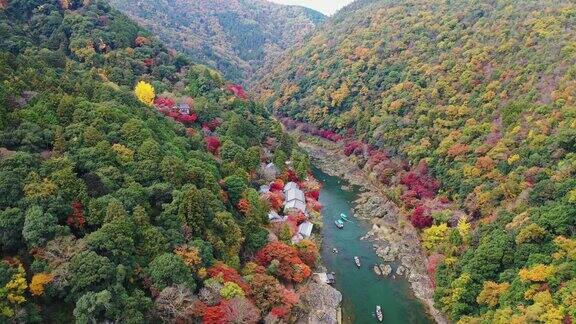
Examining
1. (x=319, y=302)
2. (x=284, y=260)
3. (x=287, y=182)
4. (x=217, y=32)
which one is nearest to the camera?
(x=319, y=302)

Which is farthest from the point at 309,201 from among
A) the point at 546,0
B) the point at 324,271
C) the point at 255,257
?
the point at 546,0

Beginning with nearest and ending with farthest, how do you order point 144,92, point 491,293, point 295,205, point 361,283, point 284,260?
1. point 491,293
2. point 284,260
3. point 361,283
4. point 295,205
5. point 144,92

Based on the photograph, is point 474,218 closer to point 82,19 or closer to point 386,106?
point 386,106

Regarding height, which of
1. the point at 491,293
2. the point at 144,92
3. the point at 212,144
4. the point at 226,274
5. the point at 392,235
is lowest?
the point at 392,235

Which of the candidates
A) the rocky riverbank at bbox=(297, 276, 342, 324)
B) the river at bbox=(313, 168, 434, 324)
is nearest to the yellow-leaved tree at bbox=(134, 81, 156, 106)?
the river at bbox=(313, 168, 434, 324)

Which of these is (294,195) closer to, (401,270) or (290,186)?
(290,186)

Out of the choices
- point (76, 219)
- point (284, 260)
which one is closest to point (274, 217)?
point (284, 260)
